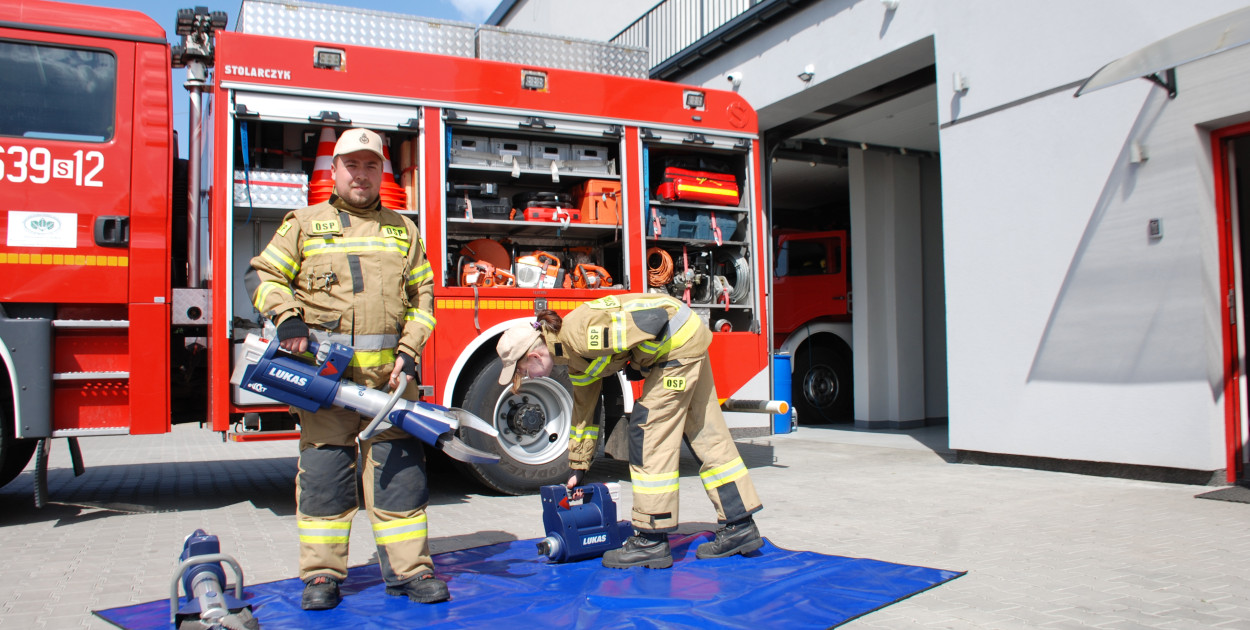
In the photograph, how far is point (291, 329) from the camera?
3.50m

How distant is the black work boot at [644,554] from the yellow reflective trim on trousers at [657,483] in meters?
0.20

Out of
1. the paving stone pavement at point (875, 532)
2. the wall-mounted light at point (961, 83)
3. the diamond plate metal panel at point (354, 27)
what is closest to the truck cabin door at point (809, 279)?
the paving stone pavement at point (875, 532)

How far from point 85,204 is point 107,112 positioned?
60cm

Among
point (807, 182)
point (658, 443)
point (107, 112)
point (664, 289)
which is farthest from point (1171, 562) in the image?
point (807, 182)

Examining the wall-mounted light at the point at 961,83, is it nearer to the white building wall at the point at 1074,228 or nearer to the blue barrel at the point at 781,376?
the white building wall at the point at 1074,228

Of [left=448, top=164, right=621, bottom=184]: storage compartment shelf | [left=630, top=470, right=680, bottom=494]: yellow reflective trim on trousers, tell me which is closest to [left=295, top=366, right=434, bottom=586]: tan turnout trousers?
[left=630, top=470, right=680, bottom=494]: yellow reflective trim on trousers

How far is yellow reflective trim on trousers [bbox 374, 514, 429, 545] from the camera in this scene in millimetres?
3584

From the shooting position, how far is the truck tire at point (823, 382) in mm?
12266

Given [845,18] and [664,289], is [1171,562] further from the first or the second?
[845,18]

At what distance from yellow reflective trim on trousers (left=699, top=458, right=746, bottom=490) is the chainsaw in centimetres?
132

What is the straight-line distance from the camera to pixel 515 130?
6.27 metres

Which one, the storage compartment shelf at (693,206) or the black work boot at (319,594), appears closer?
the black work boot at (319,594)

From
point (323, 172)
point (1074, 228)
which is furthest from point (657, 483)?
point (1074, 228)

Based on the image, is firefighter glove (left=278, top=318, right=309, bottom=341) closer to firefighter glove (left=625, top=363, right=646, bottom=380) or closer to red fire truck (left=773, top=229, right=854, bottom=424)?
firefighter glove (left=625, top=363, right=646, bottom=380)
